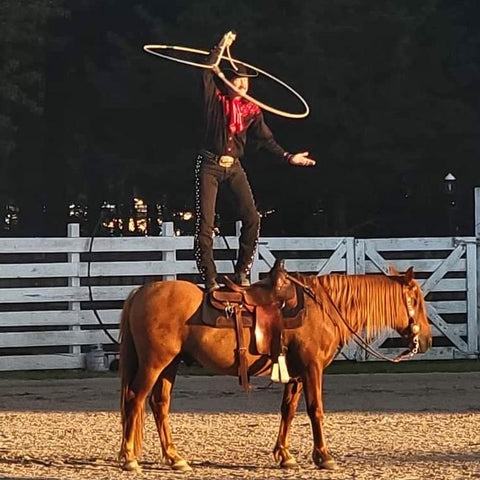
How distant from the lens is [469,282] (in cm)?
1644

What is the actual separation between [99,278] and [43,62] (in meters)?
13.3

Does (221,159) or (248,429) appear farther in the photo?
(248,429)

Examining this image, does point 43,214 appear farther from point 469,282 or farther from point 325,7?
point 469,282

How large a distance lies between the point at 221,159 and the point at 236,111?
1.23ft

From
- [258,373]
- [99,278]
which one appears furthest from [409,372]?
[258,373]

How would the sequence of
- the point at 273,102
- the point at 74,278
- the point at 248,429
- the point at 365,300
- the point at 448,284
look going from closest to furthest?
the point at 365,300 < the point at 248,429 < the point at 74,278 < the point at 448,284 < the point at 273,102

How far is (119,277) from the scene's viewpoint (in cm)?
1562

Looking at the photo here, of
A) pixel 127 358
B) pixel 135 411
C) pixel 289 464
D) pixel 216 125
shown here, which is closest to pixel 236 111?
pixel 216 125

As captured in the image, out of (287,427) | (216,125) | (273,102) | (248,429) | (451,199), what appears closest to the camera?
(287,427)

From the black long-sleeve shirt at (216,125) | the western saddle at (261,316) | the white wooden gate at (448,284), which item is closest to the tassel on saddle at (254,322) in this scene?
the western saddle at (261,316)

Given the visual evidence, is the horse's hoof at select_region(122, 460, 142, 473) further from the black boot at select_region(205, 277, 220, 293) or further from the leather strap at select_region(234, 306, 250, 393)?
the black boot at select_region(205, 277, 220, 293)

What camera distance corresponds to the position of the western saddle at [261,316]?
26.3ft

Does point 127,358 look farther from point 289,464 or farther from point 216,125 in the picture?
point 216,125

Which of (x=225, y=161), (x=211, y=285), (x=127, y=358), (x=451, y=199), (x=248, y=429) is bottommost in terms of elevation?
(x=248, y=429)
